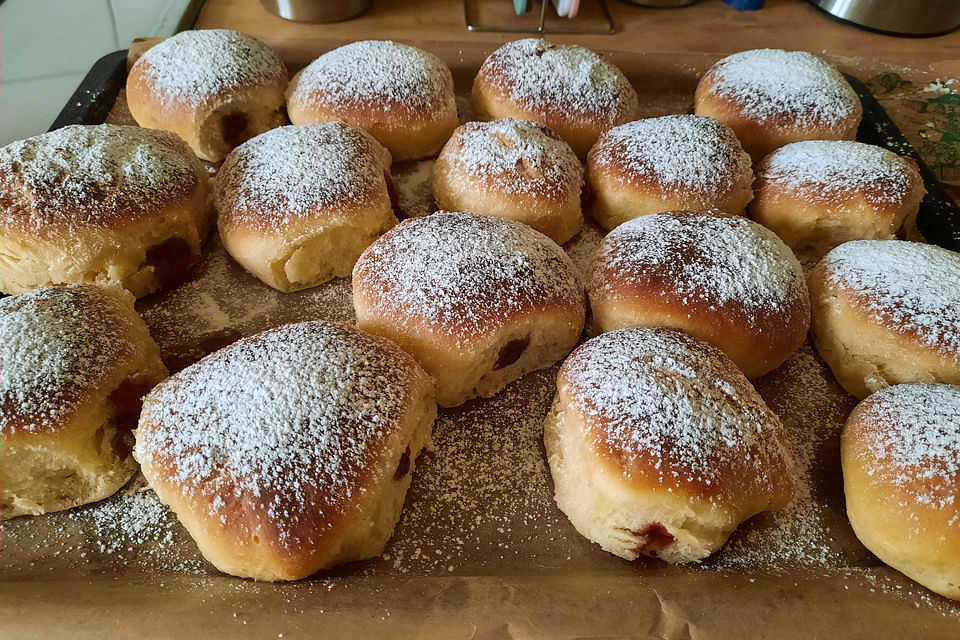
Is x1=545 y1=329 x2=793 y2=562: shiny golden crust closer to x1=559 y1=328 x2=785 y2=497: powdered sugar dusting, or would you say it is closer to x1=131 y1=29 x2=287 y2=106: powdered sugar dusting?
x1=559 y1=328 x2=785 y2=497: powdered sugar dusting

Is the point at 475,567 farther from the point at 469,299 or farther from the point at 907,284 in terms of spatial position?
the point at 907,284

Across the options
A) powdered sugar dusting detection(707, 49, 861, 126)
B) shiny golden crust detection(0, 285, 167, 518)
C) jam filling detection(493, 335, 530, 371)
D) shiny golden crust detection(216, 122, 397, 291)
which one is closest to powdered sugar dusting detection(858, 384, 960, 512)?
jam filling detection(493, 335, 530, 371)

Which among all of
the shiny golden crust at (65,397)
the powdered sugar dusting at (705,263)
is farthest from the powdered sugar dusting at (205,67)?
the powdered sugar dusting at (705,263)

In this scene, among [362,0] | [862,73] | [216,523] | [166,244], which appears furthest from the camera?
[362,0]

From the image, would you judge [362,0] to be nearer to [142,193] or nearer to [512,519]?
[142,193]

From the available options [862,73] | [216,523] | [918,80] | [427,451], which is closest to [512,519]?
[427,451]

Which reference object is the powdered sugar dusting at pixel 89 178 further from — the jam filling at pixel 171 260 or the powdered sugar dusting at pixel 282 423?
the powdered sugar dusting at pixel 282 423
